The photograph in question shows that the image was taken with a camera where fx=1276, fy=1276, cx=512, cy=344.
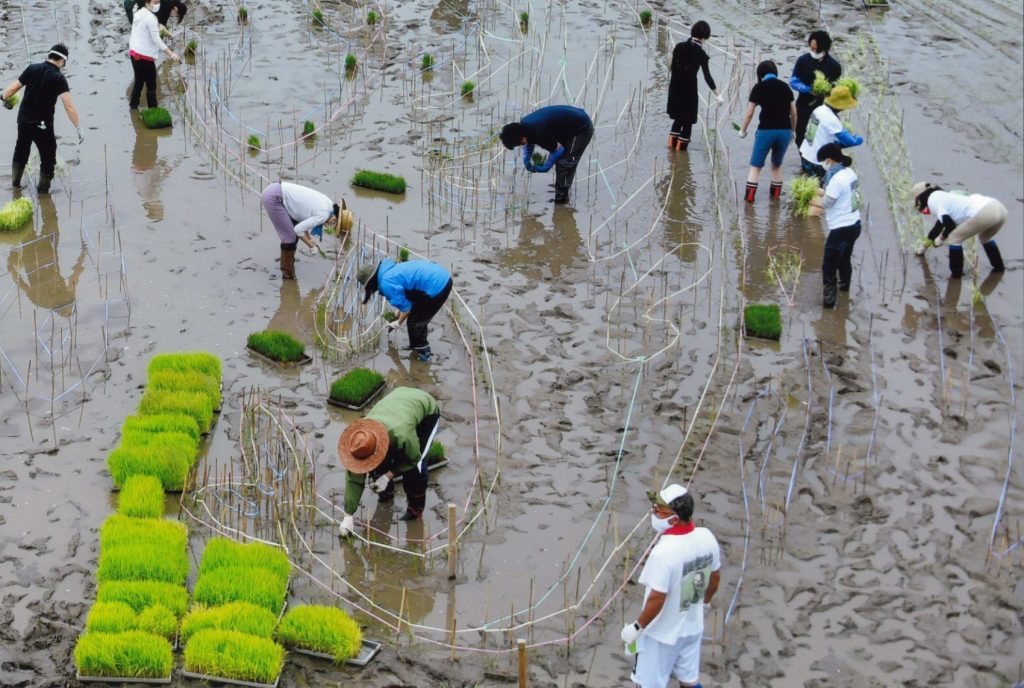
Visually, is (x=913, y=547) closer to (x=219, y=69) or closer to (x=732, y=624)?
(x=732, y=624)

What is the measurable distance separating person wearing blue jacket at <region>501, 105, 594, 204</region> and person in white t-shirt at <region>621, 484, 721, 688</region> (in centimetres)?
640

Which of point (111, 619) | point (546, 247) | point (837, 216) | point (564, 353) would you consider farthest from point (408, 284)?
point (837, 216)

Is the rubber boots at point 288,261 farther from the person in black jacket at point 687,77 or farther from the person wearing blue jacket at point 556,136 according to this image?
the person in black jacket at point 687,77

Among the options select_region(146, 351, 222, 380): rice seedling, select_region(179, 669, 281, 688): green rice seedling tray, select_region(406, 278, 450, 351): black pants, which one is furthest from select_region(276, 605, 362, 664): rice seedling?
select_region(406, 278, 450, 351): black pants

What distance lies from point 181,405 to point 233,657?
2839 mm

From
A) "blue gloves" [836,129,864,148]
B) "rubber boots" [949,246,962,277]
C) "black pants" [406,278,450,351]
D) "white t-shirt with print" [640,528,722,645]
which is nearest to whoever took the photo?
"white t-shirt with print" [640,528,722,645]

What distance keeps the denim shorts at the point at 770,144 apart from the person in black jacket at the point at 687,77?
36.9 inches

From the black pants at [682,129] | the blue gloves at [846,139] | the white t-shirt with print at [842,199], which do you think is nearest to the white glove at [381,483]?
the white t-shirt with print at [842,199]

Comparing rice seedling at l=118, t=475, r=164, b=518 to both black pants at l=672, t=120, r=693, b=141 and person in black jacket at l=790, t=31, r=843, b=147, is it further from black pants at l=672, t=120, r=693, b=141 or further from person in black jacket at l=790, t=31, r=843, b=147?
person in black jacket at l=790, t=31, r=843, b=147

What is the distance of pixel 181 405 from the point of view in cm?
944

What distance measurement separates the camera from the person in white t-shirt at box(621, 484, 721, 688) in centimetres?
645

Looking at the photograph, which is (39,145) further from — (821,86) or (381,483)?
(821,86)

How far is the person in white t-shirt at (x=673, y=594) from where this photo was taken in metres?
6.45

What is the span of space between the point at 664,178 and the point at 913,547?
6.51 m
